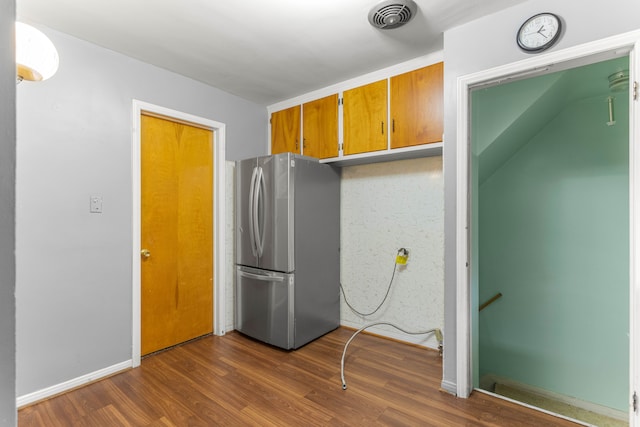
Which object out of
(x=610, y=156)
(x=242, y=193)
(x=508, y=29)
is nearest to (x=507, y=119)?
(x=508, y=29)

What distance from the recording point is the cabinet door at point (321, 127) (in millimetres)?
2859

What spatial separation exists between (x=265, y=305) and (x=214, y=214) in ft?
3.46

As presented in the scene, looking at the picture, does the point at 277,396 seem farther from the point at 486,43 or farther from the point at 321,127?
the point at 486,43

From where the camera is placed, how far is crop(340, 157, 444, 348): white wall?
107 inches

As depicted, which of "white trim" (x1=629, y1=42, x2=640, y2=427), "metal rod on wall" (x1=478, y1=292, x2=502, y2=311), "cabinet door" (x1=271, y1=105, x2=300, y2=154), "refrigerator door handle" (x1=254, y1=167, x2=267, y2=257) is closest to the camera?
"white trim" (x1=629, y1=42, x2=640, y2=427)

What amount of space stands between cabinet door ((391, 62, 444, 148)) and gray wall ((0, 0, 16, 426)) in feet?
7.62

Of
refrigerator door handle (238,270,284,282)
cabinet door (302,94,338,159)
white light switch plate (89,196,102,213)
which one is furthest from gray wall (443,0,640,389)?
white light switch plate (89,196,102,213)

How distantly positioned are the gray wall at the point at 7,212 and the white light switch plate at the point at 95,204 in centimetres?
215

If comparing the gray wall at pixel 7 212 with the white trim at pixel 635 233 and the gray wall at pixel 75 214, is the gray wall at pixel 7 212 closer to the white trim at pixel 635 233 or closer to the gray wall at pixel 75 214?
the gray wall at pixel 75 214

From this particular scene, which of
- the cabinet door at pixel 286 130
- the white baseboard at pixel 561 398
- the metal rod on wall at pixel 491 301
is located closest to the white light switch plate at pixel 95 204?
the cabinet door at pixel 286 130

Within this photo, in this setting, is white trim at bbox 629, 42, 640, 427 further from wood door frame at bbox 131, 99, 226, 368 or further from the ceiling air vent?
wood door frame at bbox 131, 99, 226, 368

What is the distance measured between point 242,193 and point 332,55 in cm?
150

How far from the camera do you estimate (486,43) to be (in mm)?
1870

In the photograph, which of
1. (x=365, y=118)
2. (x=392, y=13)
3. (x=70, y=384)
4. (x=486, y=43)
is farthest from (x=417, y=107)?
(x=70, y=384)
